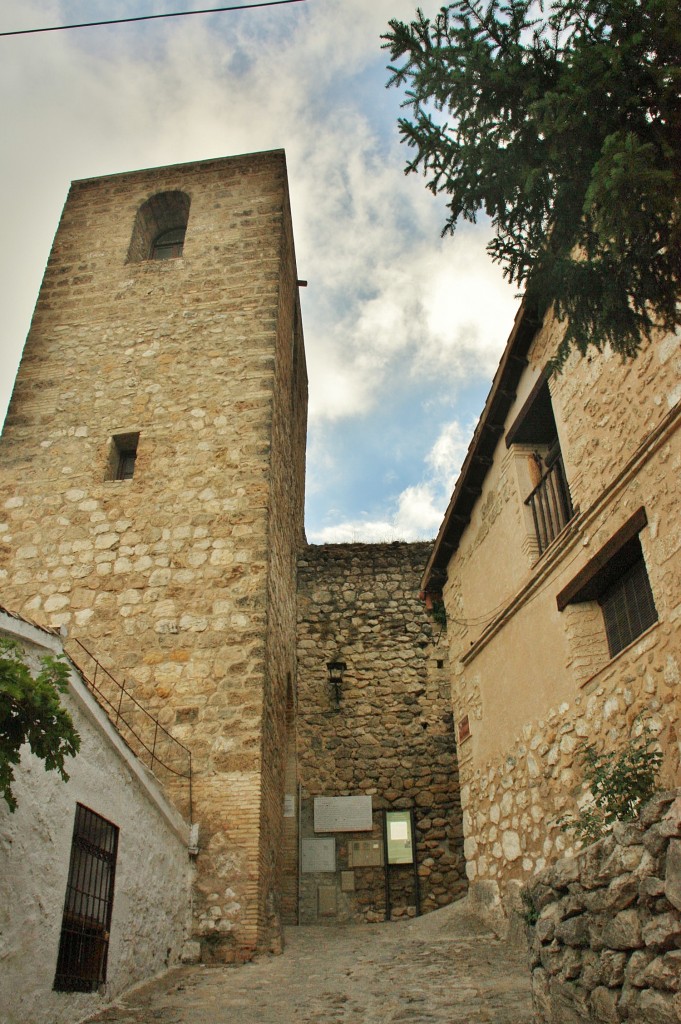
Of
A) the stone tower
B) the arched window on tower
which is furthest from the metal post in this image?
the arched window on tower

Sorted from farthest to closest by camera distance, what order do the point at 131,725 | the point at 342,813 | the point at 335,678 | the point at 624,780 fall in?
the point at 335,678, the point at 342,813, the point at 131,725, the point at 624,780

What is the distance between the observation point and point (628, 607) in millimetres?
5617

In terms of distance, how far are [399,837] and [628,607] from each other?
6618mm

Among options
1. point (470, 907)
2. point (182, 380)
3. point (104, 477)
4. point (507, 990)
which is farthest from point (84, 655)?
point (507, 990)

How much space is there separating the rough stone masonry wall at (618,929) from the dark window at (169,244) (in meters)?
10.8

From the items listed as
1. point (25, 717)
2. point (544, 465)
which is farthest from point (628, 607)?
point (25, 717)

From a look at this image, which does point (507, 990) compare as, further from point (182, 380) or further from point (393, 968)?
point (182, 380)

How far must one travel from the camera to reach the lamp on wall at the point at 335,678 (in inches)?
468

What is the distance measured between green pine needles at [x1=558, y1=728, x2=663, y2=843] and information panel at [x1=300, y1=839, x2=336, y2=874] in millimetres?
6433

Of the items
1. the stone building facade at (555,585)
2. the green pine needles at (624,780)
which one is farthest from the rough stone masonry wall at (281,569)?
the green pine needles at (624,780)

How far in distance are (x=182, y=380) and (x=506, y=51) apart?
7291mm

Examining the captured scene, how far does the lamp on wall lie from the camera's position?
1188 cm

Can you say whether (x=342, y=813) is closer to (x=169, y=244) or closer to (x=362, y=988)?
(x=362, y=988)

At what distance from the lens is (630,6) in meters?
3.24
